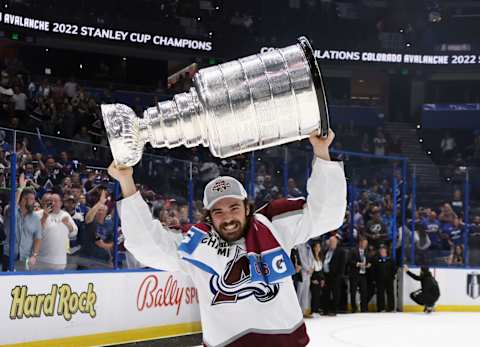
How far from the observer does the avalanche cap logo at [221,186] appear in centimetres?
296

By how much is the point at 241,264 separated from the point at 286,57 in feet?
2.63

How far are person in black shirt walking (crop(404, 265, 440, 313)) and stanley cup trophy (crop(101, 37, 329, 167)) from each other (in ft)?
38.7

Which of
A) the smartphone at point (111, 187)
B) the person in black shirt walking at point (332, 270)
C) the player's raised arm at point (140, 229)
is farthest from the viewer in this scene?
the person in black shirt walking at point (332, 270)

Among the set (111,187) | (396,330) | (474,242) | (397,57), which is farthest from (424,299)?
(397,57)

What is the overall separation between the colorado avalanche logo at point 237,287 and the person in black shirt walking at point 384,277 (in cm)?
1114

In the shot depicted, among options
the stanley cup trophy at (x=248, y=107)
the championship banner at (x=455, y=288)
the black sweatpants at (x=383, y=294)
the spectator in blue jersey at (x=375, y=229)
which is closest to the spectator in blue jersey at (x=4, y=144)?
the stanley cup trophy at (x=248, y=107)

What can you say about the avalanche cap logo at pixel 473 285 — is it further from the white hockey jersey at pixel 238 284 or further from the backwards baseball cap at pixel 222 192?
the backwards baseball cap at pixel 222 192

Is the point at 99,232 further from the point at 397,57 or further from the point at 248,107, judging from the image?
the point at 397,57

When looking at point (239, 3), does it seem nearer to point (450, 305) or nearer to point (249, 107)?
point (450, 305)

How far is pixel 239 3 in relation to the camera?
72.8 feet

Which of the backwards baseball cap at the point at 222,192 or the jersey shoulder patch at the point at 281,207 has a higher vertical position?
the backwards baseball cap at the point at 222,192

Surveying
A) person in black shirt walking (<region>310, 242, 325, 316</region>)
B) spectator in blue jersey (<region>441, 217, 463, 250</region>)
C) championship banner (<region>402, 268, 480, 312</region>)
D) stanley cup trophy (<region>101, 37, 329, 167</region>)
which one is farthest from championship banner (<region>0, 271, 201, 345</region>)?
spectator in blue jersey (<region>441, 217, 463, 250</region>)

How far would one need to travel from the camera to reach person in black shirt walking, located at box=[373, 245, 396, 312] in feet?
45.0

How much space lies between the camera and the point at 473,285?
→ 14414mm
